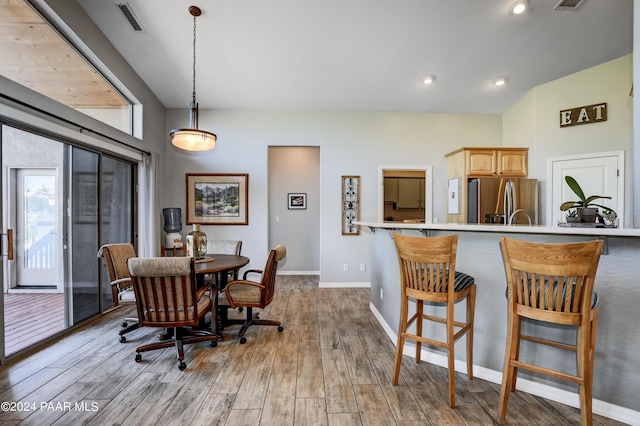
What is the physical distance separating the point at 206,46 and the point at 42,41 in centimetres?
148

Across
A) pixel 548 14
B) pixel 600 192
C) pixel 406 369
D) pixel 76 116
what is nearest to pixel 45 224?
pixel 76 116

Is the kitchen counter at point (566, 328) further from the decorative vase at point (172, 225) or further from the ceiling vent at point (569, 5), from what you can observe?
the decorative vase at point (172, 225)

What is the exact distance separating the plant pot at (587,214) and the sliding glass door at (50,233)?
4451 mm

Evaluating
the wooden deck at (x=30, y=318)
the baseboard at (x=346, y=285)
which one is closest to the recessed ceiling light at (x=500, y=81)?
the baseboard at (x=346, y=285)

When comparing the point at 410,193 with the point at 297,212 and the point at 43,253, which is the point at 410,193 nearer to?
the point at 297,212

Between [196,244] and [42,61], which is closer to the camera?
[42,61]

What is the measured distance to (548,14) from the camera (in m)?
2.86

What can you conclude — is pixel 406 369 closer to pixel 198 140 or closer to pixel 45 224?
pixel 198 140

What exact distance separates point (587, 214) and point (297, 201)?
4645 mm

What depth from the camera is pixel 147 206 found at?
13.5 ft

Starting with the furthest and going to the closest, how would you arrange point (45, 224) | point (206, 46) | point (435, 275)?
point (206, 46)
point (45, 224)
point (435, 275)

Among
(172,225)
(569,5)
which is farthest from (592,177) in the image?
(172,225)

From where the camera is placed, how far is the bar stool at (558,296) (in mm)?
1398

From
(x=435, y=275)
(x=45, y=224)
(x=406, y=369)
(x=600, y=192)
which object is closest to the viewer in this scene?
(x=435, y=275)
